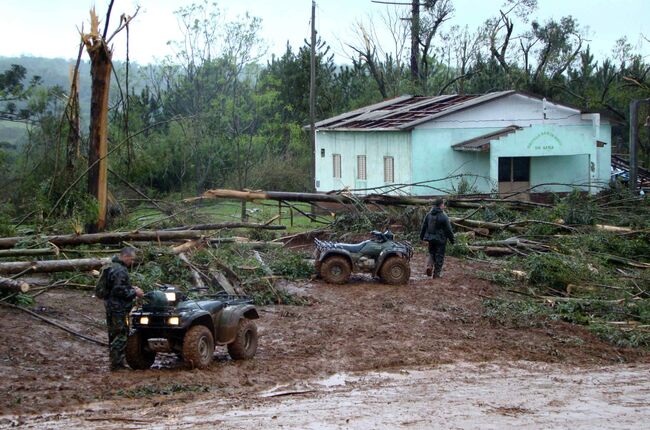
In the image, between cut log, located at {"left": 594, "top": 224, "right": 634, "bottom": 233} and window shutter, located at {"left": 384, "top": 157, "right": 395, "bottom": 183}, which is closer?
cut log, located at {"left": 594, "top": 224, "right": 634, "bottom": 233}

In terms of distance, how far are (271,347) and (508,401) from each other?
13.6 feet

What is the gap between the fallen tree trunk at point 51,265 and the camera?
14414mm

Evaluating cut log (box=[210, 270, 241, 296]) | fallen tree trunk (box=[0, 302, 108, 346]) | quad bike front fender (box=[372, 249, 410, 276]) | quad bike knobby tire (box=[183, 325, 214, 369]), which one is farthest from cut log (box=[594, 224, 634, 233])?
fallen tree trunk (box=[0, 302, 108, 346])

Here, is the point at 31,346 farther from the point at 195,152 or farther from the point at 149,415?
the point at 195,152

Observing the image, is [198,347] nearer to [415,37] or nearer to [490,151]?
[490,151]

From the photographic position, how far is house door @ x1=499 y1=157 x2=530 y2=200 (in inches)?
1383

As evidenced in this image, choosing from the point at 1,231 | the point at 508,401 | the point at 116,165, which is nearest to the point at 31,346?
the point at 1,231

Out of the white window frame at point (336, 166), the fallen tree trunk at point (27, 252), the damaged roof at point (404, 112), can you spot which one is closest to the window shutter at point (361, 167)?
the damaged roof at point (404, 112)

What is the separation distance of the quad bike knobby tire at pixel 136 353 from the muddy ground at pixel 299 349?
20 cm

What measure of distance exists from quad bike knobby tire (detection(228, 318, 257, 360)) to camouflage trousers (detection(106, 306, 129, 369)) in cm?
142

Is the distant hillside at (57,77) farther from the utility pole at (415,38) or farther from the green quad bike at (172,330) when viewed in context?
the utility pole at (415,38)

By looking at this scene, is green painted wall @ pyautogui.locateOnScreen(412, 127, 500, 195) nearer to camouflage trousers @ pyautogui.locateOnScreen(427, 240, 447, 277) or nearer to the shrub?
camouflage trousers @ pyautogui.locateOnScreen(427, 240, 447, 277)

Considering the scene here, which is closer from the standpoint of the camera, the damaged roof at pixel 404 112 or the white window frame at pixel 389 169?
the damaged roof at pixel 404 112

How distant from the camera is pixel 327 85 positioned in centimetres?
5253
